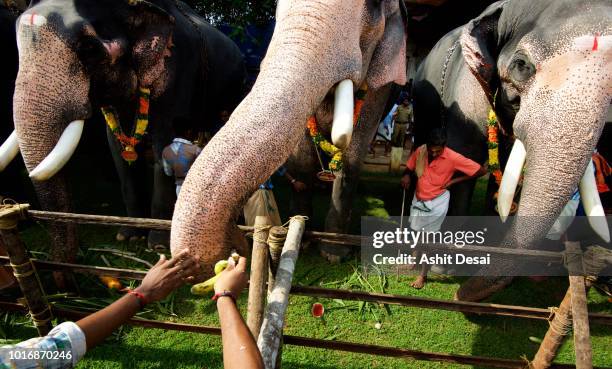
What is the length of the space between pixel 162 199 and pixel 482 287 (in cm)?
246

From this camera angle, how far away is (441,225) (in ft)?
11.0

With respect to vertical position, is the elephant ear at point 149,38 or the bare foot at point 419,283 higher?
the elephant ear at point 149,38

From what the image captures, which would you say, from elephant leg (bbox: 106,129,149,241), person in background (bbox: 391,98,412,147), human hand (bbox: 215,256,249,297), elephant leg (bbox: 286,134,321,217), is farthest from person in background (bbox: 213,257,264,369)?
person in background (bbox: 391,98,412,147)

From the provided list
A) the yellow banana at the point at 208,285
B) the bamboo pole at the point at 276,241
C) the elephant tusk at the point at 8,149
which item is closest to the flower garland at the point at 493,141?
the bamboo pole at the point at 276,241

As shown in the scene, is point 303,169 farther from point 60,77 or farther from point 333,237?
point 60,77

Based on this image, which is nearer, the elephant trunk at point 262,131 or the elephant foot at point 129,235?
the elephant trunk at point 262,131

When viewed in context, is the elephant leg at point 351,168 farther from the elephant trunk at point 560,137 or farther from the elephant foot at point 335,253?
the elephant trunk at point 560,137

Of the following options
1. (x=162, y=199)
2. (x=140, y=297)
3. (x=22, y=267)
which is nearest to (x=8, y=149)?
(x=22, y=267)

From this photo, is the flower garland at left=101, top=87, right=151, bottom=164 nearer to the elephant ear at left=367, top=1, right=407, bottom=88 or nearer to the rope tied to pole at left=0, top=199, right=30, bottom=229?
the rope tied to pole at left=0, top=199, right=30, bottom=229

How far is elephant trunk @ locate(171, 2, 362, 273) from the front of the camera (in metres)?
1.43

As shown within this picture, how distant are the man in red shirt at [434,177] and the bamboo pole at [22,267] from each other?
2.54 meters

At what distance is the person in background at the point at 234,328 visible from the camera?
93 cm

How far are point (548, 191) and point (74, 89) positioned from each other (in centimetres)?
283

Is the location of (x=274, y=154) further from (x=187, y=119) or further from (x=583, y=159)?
(x=187, y=119)
